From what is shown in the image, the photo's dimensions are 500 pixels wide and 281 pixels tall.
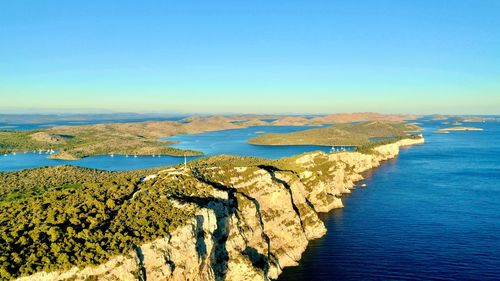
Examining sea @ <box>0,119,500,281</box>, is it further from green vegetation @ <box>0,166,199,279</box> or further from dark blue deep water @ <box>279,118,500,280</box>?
green vegetation @ <box>0,166,199,279</box>

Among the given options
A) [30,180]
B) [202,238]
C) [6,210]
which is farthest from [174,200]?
[30,180]

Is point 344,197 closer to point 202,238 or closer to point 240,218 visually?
point 240,218

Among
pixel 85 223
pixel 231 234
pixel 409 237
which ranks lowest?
pixel 409 237

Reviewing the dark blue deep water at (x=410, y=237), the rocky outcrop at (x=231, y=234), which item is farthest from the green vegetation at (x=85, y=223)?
the dark blue deep water at (x=410, y=237)

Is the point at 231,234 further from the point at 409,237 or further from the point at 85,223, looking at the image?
the point at 409,237

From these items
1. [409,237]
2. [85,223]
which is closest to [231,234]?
[85,223]

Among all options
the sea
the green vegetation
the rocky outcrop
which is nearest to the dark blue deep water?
the sea
